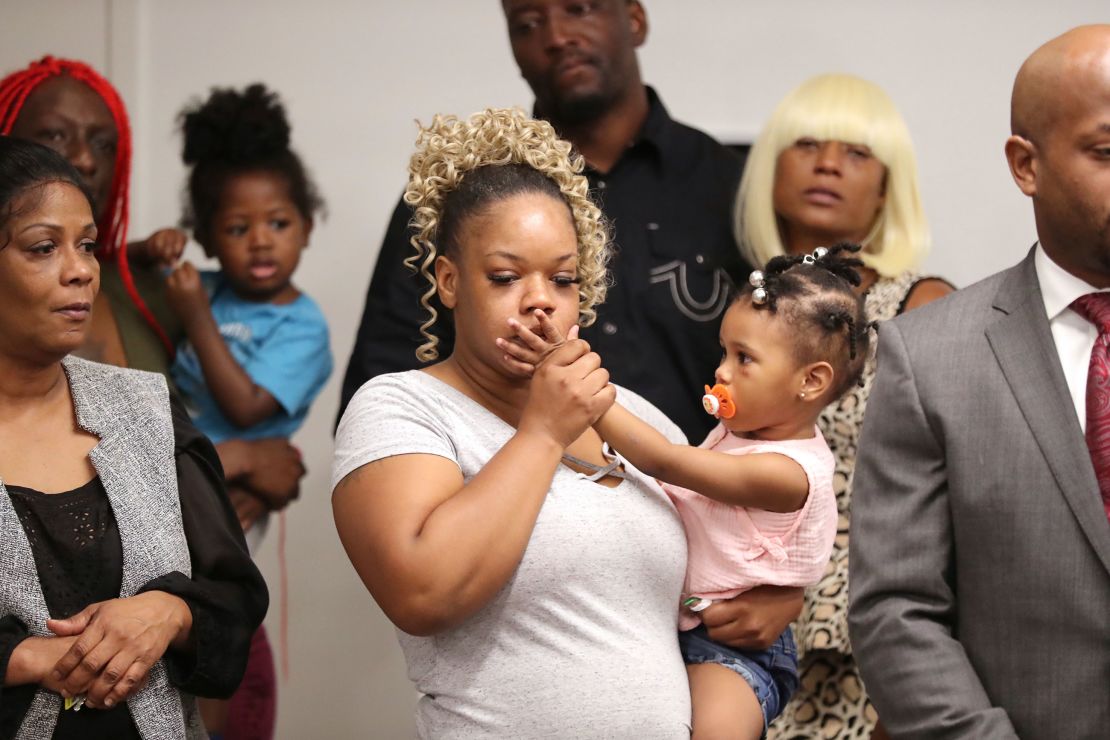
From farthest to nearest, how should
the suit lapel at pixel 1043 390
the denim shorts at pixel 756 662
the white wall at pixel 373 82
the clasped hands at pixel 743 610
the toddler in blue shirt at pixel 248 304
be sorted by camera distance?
the white wall at pixel 373 82, the toddler in blue shirt at pixel 248 304, the denim shorts at pixel 756 662, the clasped hands at pixel 743 610, the suit lapel at pixel 1043 390

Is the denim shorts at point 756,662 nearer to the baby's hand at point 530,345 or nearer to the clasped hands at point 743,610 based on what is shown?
the clasped hands at point 743,610

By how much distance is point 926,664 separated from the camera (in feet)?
6.74

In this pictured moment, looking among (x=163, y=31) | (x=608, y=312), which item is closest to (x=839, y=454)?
(x=608, y=312)

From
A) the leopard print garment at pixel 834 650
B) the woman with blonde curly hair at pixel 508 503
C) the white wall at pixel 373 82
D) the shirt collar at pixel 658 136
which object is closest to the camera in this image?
the woman with blonde curly hair at pixel 508 503

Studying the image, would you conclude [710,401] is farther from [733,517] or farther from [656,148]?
[656,148]

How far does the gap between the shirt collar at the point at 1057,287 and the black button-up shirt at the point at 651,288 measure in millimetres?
951

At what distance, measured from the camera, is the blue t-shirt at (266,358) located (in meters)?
3.35

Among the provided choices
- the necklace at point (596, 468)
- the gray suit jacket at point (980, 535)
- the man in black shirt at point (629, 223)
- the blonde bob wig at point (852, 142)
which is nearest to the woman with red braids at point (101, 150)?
the man in black shirt at point (629, 223)

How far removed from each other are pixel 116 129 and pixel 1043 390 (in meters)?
2.13

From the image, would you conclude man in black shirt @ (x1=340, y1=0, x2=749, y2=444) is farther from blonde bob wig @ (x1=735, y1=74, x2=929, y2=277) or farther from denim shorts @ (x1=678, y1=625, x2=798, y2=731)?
denim shorts @ (x1=678, y1=625, x2=798, y2=731)

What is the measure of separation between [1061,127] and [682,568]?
0.91 m

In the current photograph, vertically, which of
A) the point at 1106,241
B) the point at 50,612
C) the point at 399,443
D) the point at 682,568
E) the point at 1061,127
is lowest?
the point at 50,612

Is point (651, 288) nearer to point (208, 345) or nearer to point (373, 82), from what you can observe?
point (208, 345)

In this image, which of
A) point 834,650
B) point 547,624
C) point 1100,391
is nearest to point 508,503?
point 547,624
